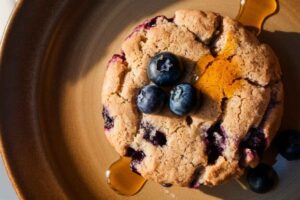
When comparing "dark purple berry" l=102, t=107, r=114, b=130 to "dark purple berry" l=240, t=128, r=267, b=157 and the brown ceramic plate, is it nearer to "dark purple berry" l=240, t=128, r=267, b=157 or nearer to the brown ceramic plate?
the brown ceramic plate

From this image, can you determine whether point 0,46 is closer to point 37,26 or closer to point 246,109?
point 37,26

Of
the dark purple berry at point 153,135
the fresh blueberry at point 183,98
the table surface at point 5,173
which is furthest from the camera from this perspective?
the table surface at point 5,173

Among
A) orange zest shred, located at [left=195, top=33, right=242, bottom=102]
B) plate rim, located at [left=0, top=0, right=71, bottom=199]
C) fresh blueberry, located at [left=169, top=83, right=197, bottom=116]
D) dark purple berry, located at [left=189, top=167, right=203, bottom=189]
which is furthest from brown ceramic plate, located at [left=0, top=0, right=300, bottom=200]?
fresh blueberry, located at [left=169, top=83, right=197, bottom=116]

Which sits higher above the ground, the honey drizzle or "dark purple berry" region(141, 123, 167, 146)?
the honey drizzle

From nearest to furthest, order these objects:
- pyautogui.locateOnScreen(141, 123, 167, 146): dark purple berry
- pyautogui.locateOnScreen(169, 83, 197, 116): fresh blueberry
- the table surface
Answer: pyautogui.locateOnScreen(169, 83, 197, 116): fresh blueberry → pyautogui.locateOnScreen(141, 123, 167, 146): dark purple berry → the table surface

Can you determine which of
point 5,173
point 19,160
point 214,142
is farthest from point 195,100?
point 5,173

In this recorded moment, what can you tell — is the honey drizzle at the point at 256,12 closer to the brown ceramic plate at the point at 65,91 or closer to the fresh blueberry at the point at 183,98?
the brown ceramic plate at the point at 65,91

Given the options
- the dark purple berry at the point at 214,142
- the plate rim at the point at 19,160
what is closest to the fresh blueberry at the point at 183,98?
the dark purple berry at the point at 214,142
